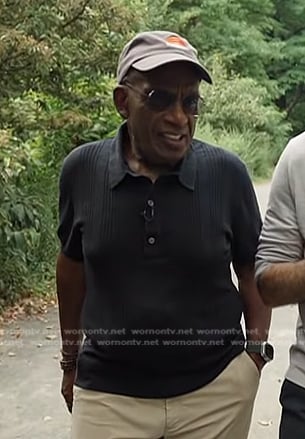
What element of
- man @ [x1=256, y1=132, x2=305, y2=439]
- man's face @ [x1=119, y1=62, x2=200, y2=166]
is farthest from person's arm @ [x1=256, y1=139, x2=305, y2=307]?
man's face @ [x1=119, y1=62, x2=200, y2=166]

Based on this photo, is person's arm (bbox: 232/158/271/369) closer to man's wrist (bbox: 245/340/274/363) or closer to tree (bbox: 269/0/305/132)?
man's wrist (bbox: 245/340/274/363)

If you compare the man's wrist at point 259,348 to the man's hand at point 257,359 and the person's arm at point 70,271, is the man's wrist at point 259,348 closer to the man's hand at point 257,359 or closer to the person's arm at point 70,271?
the man's hand at point 257,359

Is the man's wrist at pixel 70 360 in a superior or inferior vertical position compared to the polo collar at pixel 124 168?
inferior

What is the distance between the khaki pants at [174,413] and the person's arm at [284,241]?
33 cm

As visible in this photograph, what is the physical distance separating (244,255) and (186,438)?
→ 0.57 m

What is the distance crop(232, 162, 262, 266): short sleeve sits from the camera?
2.47 m

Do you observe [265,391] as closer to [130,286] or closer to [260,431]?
[260,431]

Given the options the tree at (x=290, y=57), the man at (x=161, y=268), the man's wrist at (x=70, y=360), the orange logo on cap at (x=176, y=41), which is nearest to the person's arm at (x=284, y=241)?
the man at (x=161, y=268)

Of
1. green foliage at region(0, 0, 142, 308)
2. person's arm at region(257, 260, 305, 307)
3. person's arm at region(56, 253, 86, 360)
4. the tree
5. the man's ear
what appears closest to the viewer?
person's arm at region(257, 260, 305, 307)

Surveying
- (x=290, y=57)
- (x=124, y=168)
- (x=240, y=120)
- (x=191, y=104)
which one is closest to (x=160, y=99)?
(x=191, y=104)

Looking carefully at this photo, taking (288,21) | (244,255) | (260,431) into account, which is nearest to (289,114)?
(288,21)

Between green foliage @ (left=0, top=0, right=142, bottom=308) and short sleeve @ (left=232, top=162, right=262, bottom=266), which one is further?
green foliage @ (left=0, top=0, right=142, bottom=308)

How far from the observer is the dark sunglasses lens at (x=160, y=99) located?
2.29 metres

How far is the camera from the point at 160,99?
229 cm
